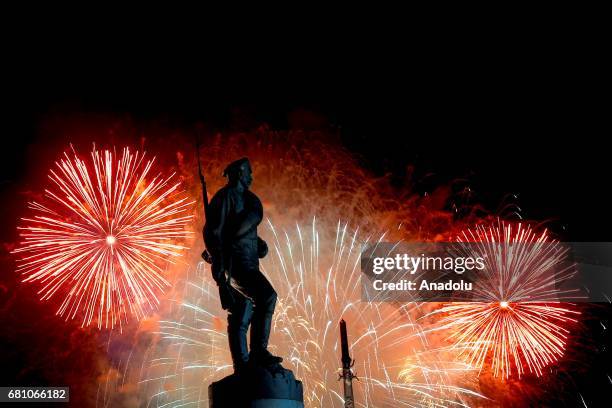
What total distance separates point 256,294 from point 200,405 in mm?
18904

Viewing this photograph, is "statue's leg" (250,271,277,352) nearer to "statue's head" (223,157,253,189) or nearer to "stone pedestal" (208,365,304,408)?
"stone pedestal" (208,365,304,408)

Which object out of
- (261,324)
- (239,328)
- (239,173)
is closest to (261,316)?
(261,324)

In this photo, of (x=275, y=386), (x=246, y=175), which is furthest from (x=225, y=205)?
(x=275, y=386)

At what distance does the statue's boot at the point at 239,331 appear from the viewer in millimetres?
16456

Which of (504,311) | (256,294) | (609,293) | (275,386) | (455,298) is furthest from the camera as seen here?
(609,293)

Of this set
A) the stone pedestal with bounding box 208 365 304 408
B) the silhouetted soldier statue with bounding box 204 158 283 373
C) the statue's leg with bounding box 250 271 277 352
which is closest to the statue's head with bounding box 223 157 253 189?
the silhouetted soldier statue with bounding box 204 158 283 373

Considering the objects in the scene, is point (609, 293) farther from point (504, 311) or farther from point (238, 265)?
point (238, 265)

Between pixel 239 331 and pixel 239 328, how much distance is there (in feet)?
0.20

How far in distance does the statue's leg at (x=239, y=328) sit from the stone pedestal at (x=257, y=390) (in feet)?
1.37

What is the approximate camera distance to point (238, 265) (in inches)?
676

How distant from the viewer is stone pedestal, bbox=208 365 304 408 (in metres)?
15.7

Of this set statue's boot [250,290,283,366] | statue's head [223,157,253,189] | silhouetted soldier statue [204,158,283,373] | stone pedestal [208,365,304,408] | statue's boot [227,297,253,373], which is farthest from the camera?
statue's head [223,157,253,189]

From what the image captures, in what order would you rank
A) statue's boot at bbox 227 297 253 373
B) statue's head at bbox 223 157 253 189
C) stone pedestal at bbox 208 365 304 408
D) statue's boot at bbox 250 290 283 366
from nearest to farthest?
stone pedestal at bbox 208 365 304 408 < statue's boot at bbox 227 297 253 373 < statue's boot at bbox 250 290 283 366 < statue's head at bbox 223 157 253 189

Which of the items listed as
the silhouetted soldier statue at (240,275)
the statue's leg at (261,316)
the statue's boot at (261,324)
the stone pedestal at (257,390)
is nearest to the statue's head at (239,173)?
the silhouetted soldier statue at (240,275)
